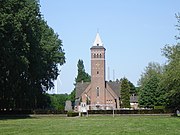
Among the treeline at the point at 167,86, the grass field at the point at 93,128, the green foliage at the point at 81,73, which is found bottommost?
the grass field at the point at 93,128

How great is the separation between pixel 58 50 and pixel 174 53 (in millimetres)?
27873

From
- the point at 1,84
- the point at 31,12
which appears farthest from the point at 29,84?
the point at 31,12

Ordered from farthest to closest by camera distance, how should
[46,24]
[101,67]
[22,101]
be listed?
[101,67]
[46,24]
[22,101]

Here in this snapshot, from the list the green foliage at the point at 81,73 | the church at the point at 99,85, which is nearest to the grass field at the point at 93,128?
the church at the point at 99,85

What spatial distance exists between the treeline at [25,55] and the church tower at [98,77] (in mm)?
25678

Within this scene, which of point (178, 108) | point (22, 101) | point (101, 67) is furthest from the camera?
point (101, 67)

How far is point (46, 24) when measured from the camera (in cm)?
7269

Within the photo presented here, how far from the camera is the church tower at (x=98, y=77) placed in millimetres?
99250

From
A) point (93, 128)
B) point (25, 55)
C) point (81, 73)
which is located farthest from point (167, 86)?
point (81, 73)

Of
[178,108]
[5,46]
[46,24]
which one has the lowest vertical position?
[178,108]

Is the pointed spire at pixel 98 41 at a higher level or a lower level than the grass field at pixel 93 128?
higher

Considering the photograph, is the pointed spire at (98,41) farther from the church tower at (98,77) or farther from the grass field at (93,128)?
the grass field at (93,128)

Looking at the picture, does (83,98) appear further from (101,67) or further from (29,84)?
(29,84)

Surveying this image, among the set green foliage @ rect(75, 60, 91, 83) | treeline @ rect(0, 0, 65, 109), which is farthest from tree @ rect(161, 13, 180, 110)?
green foliage @ rect(75, 60, 91, 83)
